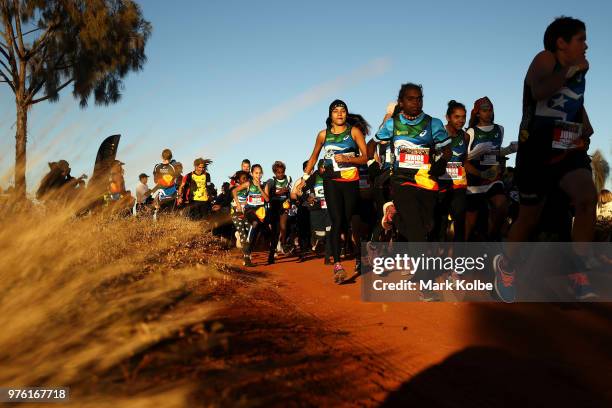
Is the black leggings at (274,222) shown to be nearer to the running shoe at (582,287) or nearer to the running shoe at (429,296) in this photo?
the running shoe at (429,296)

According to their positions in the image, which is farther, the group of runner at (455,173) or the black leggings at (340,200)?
the black leggings at (340,200)

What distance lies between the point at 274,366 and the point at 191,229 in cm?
729

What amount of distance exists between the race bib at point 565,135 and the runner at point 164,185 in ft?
34.5

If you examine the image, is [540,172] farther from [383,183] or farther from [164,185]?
[164,185]

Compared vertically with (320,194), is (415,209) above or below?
below

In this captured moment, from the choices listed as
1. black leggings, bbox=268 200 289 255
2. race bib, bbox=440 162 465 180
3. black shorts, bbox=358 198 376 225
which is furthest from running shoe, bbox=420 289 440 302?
black leggings, bbox=268 200 289 255

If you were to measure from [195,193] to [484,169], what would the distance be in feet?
26.9

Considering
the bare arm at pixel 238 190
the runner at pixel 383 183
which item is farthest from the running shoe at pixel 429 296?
the bare arm at pixel 238 190

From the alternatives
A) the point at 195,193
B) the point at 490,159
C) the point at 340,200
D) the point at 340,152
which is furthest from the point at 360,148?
the point at 195,193

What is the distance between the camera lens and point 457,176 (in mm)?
7367

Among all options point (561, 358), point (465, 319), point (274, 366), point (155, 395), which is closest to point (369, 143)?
point (465, 319)

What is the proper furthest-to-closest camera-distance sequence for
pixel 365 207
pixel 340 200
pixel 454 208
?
pixel 365 207, pixel 340 200, pixel 454 208

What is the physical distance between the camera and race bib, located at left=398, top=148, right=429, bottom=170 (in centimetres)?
606

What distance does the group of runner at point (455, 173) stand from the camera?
465 centimetres
